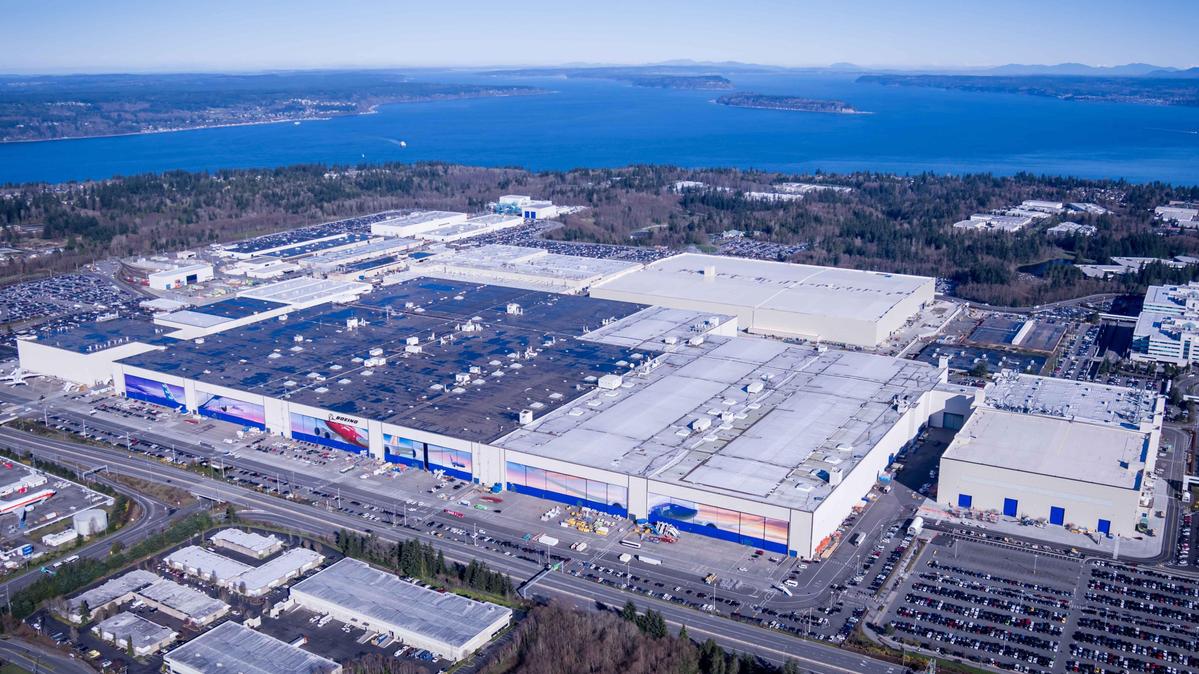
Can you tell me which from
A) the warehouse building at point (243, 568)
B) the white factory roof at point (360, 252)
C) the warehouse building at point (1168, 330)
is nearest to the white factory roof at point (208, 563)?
the warehouse building at point (243, 568)

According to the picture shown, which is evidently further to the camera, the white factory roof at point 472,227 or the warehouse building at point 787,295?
the white factory roof at point 472,227

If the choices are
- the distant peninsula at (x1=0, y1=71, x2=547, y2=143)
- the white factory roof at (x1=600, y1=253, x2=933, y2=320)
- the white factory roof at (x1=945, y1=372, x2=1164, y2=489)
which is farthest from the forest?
the distant peninsula at (x1=0, y1=71, x2=547, y2=143)

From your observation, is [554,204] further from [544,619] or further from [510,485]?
[544,619]

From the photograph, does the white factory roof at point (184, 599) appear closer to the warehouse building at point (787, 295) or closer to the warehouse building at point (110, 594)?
the warehouse building at point (110, 594)

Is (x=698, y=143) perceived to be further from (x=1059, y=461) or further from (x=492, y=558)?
(x=492, y=558)

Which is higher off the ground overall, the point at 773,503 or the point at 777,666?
the point at 773,503

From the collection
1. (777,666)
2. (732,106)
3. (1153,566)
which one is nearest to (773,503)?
(777,666)
